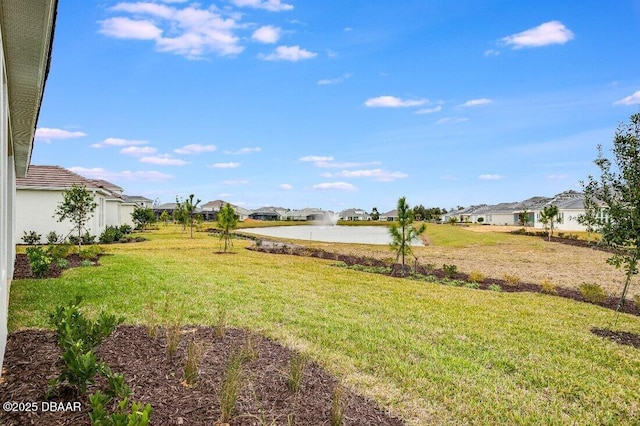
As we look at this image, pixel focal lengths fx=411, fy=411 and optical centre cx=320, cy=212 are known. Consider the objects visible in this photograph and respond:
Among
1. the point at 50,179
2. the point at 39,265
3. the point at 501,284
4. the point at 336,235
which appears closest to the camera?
the point at 39,265

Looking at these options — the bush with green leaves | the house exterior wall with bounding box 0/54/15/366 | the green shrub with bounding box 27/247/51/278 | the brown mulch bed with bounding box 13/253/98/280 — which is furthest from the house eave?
the brown mulch bed with bounding box 13/253/98/280

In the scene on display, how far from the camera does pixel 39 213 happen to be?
22.7m

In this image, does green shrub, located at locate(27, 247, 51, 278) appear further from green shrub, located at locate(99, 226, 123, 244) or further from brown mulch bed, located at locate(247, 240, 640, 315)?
green shrub, located at locate(99, 226, 123, 244)

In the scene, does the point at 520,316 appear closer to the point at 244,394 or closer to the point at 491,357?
the point at 491,357

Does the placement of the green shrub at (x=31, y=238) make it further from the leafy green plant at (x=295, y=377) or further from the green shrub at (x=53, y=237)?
the leafy green plant at (x=295, y=377)

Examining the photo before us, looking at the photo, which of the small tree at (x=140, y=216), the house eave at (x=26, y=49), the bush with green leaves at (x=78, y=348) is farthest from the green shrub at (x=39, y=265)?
the small tree at (x=140, y=216)

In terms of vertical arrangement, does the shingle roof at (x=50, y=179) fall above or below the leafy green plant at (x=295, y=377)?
above

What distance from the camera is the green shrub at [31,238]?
22188mm

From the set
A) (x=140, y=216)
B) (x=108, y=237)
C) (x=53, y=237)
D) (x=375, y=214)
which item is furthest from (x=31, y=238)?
(x=375, y=214)

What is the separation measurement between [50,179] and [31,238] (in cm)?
345

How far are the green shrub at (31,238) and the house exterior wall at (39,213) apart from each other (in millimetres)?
252

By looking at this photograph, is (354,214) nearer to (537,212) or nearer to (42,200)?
(537,212)

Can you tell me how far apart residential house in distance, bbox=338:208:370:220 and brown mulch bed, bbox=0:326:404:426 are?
128807 mm

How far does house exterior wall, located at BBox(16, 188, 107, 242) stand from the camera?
2245 cm
